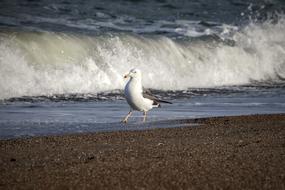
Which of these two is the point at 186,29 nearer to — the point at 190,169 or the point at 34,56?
the point at 34,56

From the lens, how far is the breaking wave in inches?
493

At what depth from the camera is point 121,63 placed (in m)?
14.3

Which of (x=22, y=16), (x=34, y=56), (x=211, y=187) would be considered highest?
(x=22, y=16)

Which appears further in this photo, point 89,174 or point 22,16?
point 22,16

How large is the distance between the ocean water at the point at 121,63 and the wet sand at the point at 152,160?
96 cm

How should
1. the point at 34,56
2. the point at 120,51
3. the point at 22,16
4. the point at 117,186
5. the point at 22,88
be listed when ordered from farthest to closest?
the point at 22,16
the point at 120,51
the point at 34,56
the point at 22,88
the point at 117,186

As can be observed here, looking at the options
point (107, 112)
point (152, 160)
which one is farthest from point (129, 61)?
point (152, 160)

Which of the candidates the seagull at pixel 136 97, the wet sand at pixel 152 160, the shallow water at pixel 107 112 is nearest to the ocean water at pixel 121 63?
the shallow water at pixel 107 112

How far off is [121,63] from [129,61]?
0.32 m

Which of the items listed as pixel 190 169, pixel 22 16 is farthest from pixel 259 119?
pixel 22 16

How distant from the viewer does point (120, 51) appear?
14812 millimetres

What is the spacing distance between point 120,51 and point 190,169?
31.3 ft

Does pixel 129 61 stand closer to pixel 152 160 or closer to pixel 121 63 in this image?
pixel 121 63

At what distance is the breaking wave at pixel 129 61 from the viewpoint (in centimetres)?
1253
